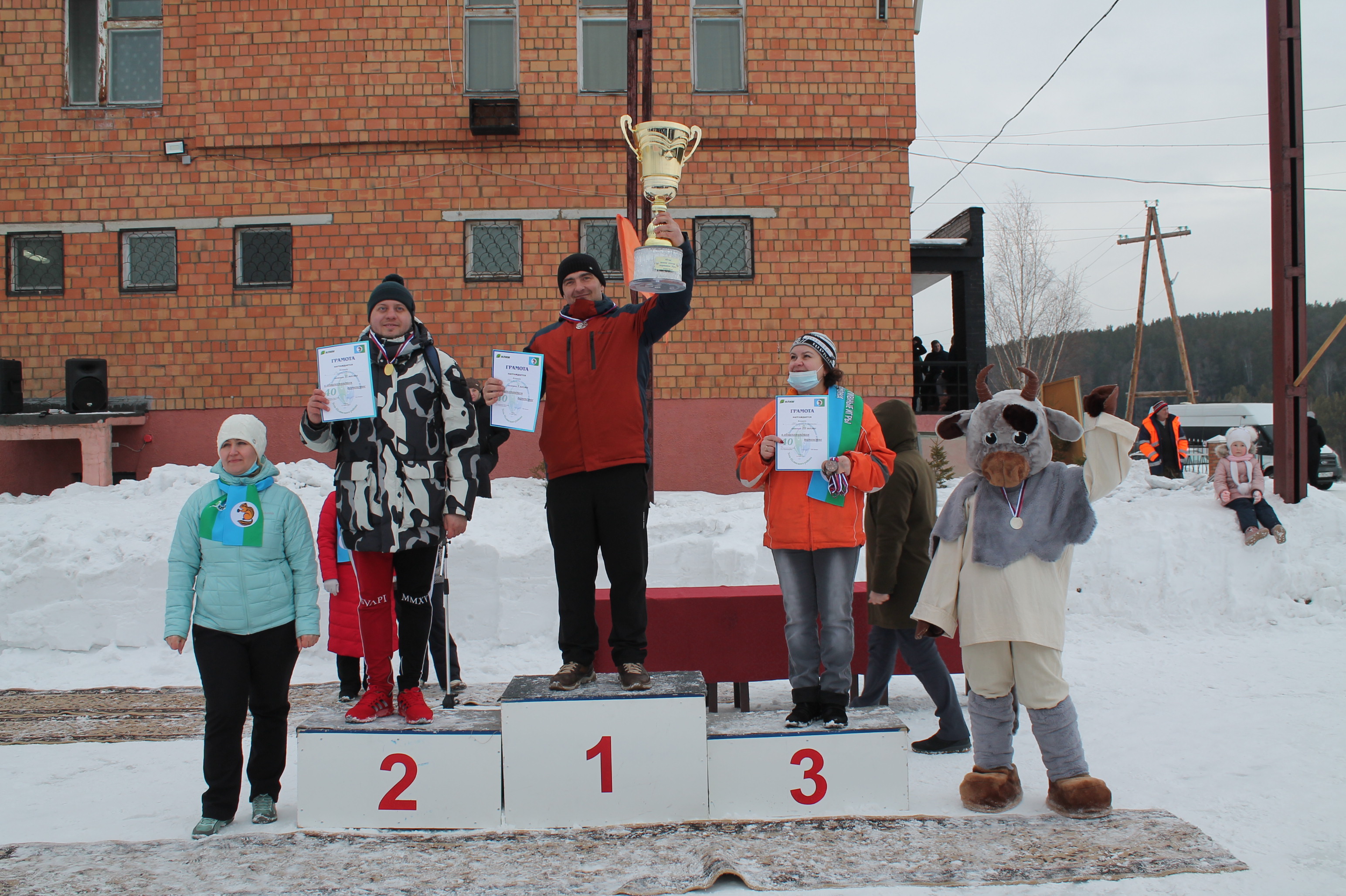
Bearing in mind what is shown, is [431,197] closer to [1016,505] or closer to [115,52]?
[115,52]

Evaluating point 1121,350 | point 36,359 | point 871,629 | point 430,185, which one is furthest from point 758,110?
point 1121,350

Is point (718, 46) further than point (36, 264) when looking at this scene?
No

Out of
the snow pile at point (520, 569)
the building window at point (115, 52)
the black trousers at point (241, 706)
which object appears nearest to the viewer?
the black trousers at point (241, 706)

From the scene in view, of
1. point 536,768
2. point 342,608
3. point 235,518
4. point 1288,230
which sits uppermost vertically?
point 1288,230

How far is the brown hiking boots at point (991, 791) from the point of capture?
3822mm

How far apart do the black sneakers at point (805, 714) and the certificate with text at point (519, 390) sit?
5.54 ft

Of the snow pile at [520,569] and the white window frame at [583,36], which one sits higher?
the white window frame at [583,36]

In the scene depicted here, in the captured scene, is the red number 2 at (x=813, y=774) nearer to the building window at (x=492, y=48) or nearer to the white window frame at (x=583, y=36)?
the white window frame at (x=583, y=36)

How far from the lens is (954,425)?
13.8ft

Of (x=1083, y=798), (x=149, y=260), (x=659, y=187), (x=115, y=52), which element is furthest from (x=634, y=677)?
Result: (x=115, y=52)

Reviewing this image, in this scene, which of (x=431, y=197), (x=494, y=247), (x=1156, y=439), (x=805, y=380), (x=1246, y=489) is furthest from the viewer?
(x=1156, y=439)

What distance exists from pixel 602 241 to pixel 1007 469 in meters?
10.0

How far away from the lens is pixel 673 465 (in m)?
13.1

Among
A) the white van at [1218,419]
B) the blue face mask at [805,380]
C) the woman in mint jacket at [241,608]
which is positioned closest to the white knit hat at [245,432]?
the woman in mint jacket at [241,608]
